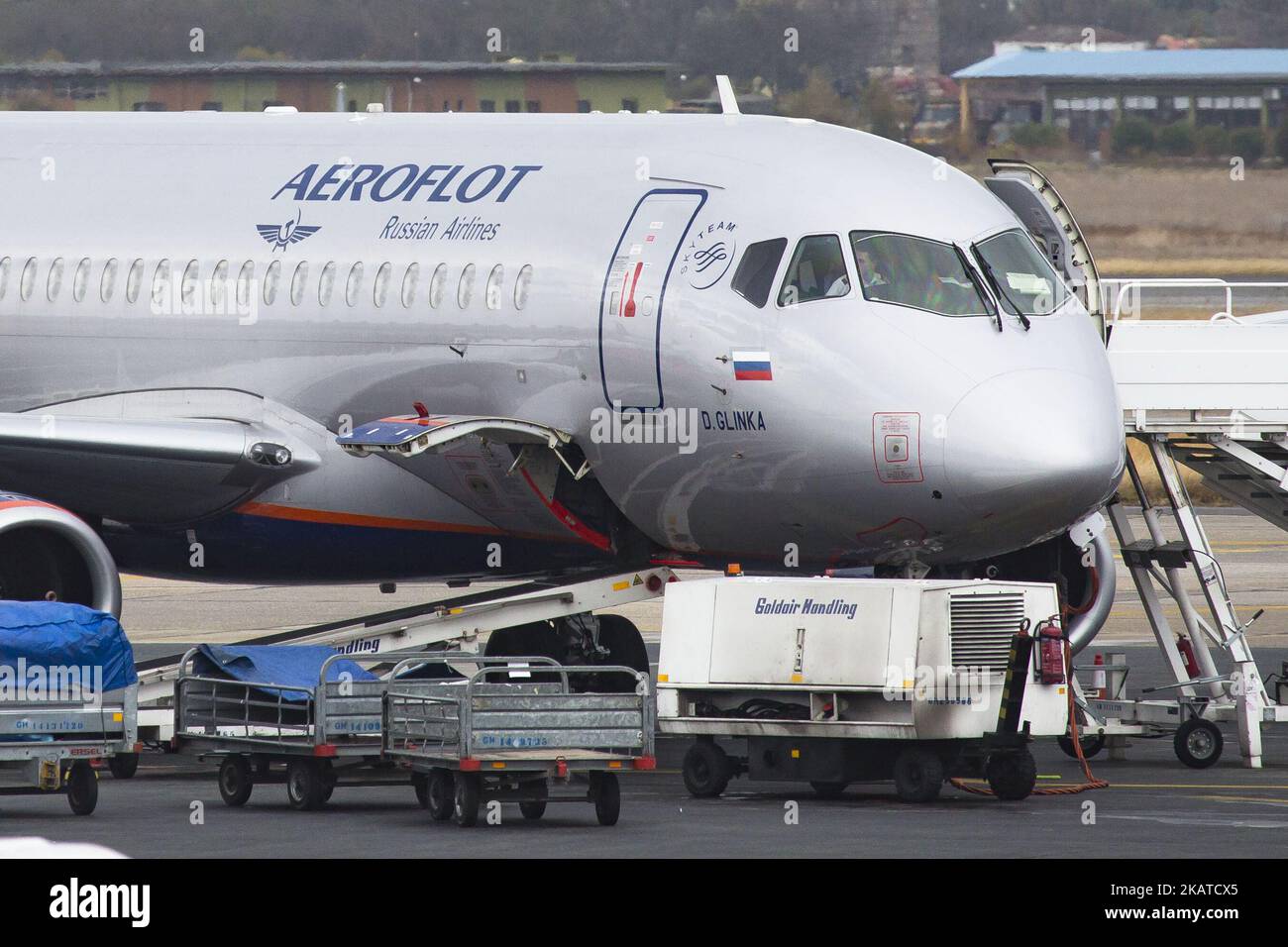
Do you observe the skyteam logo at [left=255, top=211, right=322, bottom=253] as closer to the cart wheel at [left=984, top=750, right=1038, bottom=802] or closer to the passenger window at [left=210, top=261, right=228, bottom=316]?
the passenger window at [left=210, top=261, right=228, bottom=316]

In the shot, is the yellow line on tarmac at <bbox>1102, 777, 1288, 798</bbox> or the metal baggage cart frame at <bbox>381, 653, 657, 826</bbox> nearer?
the metal baggage cart frame at <bbox>381, 653, 657, 826</bbox>

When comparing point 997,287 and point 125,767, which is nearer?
point 997,287

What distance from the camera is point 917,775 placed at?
720 inches

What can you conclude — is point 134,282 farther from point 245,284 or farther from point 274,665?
point 274,665

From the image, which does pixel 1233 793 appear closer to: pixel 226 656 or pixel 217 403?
pixel 226 656

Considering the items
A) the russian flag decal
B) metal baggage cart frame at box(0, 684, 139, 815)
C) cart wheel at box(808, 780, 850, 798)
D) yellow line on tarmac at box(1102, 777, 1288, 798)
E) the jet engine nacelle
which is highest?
the russian flag decal

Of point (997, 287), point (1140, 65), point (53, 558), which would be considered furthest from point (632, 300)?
point (1140, 65)

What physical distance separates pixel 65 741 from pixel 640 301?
5744 mm

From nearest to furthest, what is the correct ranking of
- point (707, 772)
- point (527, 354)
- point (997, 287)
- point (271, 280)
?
point (707, 772) → point (997, 287) → point (527, 354) → point (271, 280)

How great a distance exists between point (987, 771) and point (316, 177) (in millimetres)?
8401

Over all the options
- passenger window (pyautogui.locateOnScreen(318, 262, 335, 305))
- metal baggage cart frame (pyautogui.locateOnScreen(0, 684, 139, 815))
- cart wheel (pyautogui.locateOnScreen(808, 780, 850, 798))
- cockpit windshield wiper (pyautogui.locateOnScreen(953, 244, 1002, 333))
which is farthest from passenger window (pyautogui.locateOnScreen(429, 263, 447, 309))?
cart wheel (pyautogui.locateOnScreen(808, 780, 850, 798))

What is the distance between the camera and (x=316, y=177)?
73.3ft

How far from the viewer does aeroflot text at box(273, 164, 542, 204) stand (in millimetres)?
21375
